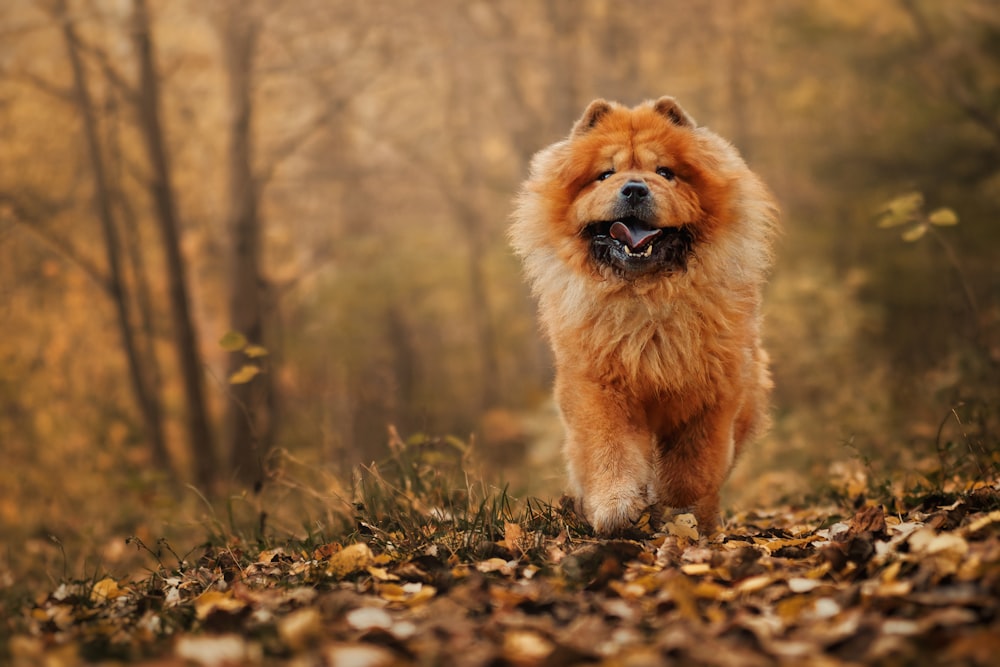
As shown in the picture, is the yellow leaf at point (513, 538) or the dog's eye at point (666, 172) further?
the dog's eye at point (666, 172)

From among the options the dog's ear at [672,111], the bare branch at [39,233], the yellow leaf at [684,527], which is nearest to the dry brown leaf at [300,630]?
the yellow leaf at [684,527]

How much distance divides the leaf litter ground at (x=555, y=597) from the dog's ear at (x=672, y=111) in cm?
205

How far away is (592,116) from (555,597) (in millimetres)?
2619

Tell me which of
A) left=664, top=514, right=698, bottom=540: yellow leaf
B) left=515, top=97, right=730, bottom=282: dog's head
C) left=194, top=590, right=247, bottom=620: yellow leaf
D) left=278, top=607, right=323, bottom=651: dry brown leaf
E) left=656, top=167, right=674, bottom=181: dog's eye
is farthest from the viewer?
left=656, top=167, right=674, bottom=181: dog's eye

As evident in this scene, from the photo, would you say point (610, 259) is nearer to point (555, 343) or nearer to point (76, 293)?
point (555, 343)

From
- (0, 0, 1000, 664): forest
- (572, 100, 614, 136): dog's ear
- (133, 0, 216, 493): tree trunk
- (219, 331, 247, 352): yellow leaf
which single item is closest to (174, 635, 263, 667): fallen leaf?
(0, 0, 1000, 664): forest

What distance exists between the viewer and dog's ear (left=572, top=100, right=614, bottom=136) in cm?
468

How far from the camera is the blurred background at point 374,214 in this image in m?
8.83

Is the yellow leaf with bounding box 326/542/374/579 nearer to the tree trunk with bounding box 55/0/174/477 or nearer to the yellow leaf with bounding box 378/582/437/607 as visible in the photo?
the yellow leaf with bounding box 378/582/437/607

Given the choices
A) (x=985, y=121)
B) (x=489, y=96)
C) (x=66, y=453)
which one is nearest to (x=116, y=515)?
(x=66, y=453)

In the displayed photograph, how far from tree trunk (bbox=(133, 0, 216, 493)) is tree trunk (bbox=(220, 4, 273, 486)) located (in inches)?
21.4

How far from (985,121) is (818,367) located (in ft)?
11.8

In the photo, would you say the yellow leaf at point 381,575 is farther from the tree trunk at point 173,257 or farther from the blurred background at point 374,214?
the tree trunk at point 173,257

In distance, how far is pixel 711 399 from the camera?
4.34 m
